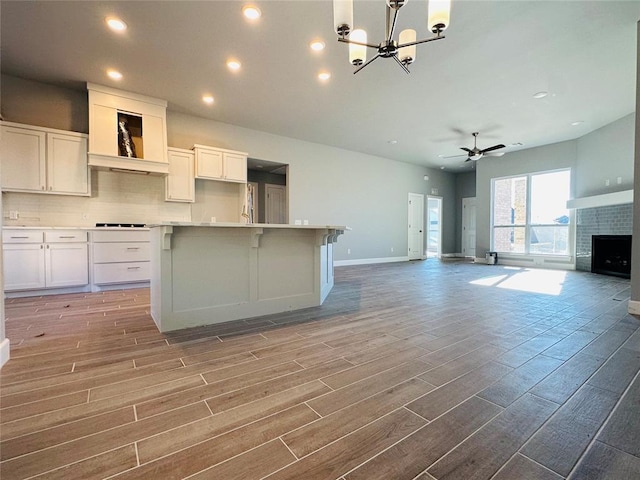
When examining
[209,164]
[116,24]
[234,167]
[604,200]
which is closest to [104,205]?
[209,164]

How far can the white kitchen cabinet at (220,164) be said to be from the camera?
5250 mm

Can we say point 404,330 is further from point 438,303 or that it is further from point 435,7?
point 435,7

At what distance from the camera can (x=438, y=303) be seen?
11.6 ft

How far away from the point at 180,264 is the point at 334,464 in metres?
2.06

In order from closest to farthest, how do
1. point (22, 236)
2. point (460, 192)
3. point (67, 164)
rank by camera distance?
point (22, 236) < point (67, 164) < point (460, 192)

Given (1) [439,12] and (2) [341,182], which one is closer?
(1) [439,12]

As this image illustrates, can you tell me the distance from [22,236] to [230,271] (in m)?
3.22

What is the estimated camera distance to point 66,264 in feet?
13.5

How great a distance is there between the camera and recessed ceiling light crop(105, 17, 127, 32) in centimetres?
294

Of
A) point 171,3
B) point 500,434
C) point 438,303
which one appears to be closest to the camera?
point 500,434

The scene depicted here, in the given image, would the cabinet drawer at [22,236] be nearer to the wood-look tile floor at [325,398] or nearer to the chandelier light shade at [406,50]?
the wood-look tile floor at [325,398]

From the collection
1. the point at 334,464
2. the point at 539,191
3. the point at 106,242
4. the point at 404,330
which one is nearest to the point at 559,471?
the point at 334,464

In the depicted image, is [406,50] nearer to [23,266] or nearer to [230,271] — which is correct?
[230,271]

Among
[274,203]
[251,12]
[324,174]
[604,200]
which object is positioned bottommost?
[604,200]
